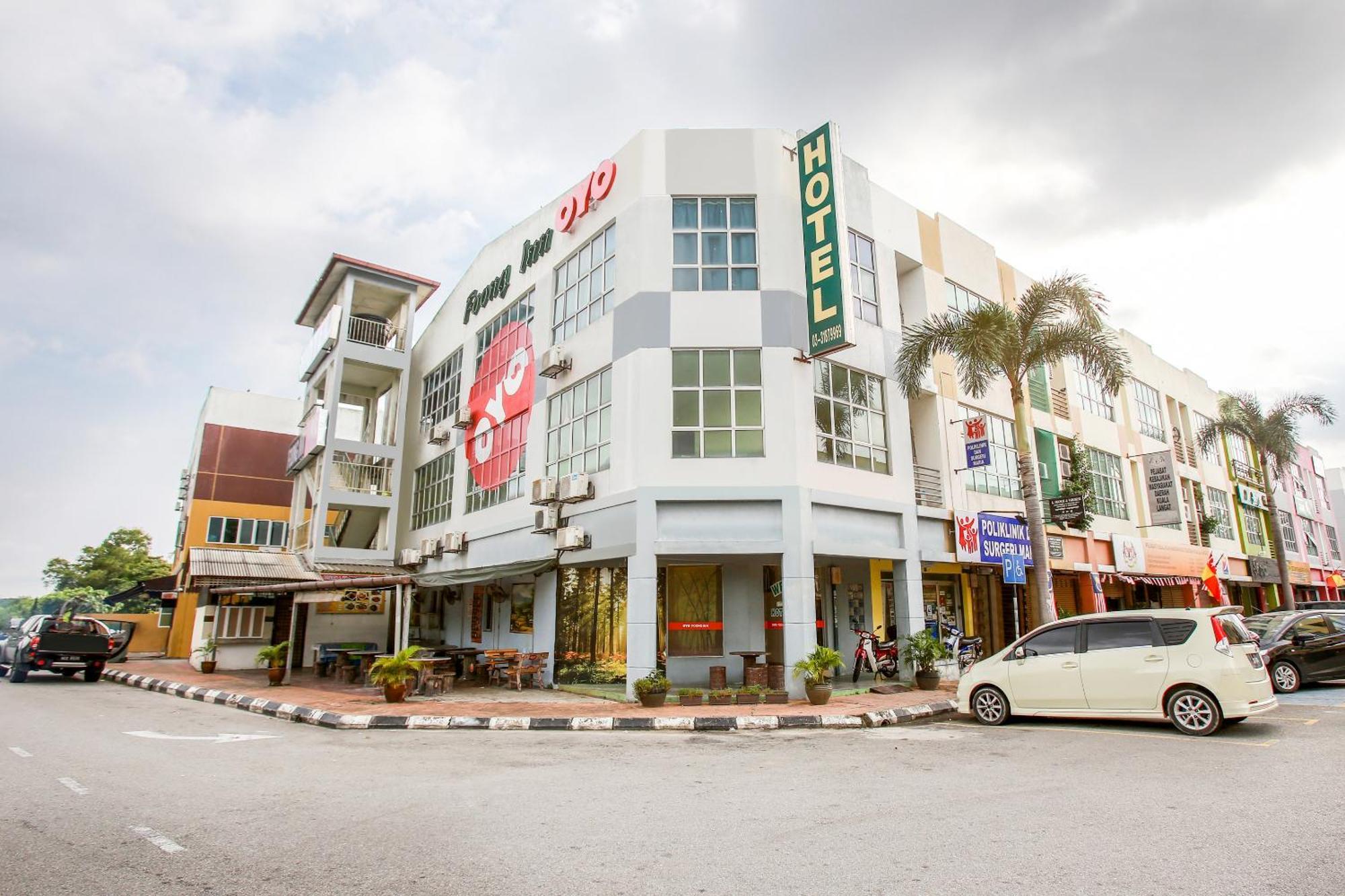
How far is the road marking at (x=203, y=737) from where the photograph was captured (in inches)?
410

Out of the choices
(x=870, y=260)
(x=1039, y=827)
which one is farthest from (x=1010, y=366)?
(x=1039, y=827)

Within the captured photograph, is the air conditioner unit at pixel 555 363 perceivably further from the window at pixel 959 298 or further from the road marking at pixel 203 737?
the window at pixel 959 298

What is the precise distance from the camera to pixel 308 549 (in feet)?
87.0

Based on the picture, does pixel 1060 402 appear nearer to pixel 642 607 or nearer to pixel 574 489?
pixel 574 489

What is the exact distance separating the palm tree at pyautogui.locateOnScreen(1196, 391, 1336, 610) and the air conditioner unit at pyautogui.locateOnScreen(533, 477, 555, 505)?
29.6m

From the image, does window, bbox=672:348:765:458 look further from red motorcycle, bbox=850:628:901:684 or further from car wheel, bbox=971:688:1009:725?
car wheel, bbox=971:688:1009:725

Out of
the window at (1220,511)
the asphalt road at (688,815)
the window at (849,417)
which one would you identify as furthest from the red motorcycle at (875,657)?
the window at (1220,511)

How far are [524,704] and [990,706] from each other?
855 cm

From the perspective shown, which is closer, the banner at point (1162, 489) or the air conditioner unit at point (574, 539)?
the air conditioner unit at point (574, 539)

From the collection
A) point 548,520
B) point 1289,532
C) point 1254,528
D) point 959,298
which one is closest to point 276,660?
point 548,520

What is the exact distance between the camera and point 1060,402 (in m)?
25.3

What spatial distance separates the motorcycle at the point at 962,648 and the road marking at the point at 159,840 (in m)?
16.2

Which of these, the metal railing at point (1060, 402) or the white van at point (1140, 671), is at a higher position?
the metal railing at point (1060, 402)

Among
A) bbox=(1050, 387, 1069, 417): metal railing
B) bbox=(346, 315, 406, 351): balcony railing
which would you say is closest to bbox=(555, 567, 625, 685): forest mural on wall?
bbox=(346, 315, 406, 351): balcony railing
